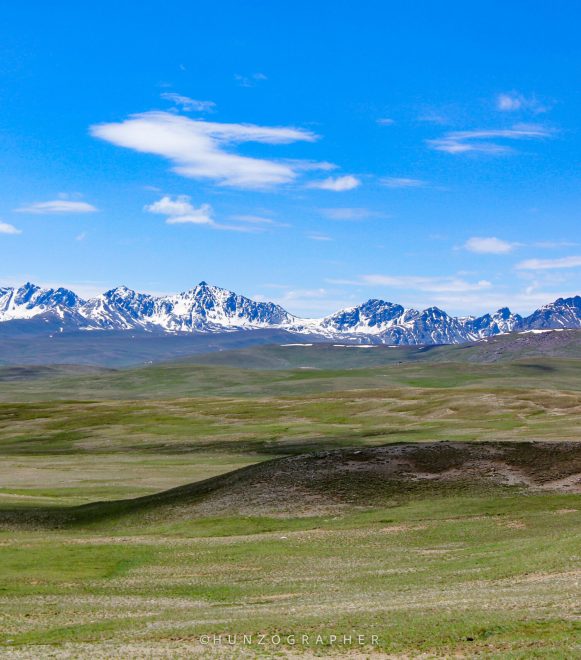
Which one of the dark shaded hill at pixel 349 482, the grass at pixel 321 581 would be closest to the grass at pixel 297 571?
the grass at pixel 321 581

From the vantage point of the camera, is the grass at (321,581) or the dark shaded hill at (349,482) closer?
the grass at (321,581)

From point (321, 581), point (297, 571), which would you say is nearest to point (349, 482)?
point (297, 571)

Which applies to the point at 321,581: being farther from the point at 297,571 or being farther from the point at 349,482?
the point at 349,482

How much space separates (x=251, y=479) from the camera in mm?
80938

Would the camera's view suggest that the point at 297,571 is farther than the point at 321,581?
Yes

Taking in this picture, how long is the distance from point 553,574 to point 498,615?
438 inches

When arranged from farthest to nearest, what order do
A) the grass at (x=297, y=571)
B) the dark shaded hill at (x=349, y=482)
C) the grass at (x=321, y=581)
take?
the dark shaded hill at (x=349, y=482)
the grass at (x=321, y=581)
the grass at (x=297, y=571)

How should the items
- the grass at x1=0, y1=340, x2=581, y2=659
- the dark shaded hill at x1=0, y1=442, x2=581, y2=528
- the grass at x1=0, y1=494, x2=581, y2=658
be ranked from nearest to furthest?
the grass at x1=0, y1=340, x2=581, y2=659 → the grass at x1=0, y1=494, x2=581, y2=658 → the dark shaded hill at x1=0, y1=442, x2=581, y2=528

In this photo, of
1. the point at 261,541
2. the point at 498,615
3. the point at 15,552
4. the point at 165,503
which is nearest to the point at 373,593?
the point at 498,615

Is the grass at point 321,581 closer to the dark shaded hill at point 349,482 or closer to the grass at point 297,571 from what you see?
the grass at point 297,571

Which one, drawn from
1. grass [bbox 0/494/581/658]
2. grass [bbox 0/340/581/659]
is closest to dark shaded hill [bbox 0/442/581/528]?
grass [bbox 0/340/581/659]

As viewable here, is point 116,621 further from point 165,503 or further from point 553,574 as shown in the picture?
point 165,503

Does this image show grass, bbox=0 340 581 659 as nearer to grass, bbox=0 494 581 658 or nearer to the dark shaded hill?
grass, bbox=0 494 581 658

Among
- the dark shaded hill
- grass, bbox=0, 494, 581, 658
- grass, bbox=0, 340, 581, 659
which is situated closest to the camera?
grass, bbox=0, 340, 581, 659
